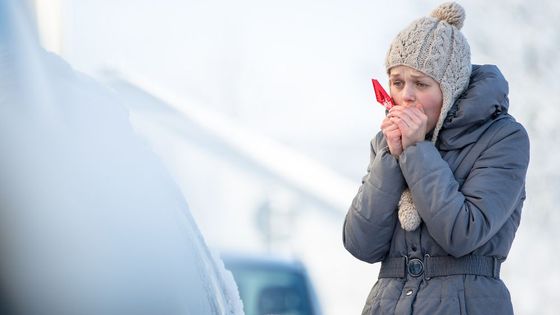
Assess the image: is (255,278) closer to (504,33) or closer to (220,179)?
(504,33)

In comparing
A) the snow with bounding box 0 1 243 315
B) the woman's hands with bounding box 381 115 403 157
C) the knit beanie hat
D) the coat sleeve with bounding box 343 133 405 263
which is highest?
the knit beanie hat

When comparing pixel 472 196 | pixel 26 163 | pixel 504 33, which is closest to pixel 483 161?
pixel 472 196

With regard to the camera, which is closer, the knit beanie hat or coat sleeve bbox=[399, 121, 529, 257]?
coat sleeve bbox=[399, 121, 529, 257]

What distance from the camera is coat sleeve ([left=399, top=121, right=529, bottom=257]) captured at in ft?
5.47

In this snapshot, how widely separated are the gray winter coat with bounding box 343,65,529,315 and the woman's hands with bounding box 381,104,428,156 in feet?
0.06

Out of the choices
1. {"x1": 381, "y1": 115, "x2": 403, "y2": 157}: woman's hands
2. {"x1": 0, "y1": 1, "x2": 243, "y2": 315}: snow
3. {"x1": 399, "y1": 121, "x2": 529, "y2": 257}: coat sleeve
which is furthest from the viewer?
{"x1": 381, "y1": 115, "x2": 403, "y2": 157}: woman's hands

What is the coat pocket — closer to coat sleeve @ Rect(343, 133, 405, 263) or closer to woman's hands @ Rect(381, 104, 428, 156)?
coat sleeve @ Rect(343, 133, 405, 263)

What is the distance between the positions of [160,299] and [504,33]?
1045 cm

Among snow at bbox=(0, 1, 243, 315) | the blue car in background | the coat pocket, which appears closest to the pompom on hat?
the coat pocket

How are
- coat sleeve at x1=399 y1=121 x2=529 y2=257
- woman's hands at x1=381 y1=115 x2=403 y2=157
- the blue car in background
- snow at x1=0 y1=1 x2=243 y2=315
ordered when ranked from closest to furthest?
snow at x1=0 y1=1 x2=243 y2=315
coat sleeve at x1=399 y1=121 x2=529 y2=257
woman's hands at x1=381 y1=115 x2=403 y2=157
the blue car in background

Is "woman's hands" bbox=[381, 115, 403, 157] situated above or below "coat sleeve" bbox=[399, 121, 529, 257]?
above

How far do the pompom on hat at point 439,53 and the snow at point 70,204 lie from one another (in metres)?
0.77

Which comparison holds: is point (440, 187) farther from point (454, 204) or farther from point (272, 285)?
point (272, 285)

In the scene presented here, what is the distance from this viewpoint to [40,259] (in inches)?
35.9
